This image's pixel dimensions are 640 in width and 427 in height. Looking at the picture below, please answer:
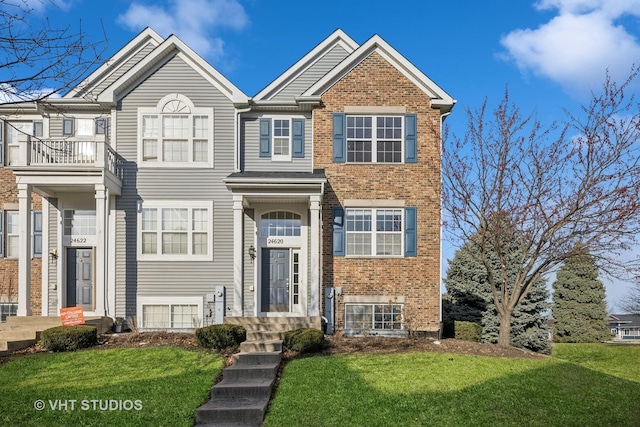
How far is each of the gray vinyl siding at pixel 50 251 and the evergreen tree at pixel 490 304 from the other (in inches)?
538

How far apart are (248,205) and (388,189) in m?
4.21

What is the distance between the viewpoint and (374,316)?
15367 mm

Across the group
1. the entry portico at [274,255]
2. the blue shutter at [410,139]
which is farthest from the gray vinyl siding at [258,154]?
the blue shutter at [410,139]

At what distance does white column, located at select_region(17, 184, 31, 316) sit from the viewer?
14.4m

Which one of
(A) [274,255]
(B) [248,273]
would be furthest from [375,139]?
(B) [248,273]

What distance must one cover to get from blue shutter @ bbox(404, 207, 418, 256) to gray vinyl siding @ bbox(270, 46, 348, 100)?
209 inches

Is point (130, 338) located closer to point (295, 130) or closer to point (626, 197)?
point (295, 130)

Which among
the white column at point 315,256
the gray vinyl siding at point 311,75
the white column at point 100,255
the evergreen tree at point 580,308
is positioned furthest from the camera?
the evergreen tree at point 580,308

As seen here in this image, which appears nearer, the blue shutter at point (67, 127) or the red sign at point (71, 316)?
the red sign at point (71, 316)

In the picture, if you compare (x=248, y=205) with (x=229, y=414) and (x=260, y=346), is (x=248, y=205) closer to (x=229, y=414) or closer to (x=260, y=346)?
(x=260, y=346)

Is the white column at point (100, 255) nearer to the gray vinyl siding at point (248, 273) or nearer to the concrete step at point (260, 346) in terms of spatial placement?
the gray vinyl siding at point (248, 273)

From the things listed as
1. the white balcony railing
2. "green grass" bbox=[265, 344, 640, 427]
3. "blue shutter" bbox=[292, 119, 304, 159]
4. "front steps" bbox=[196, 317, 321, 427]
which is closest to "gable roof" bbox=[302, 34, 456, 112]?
"blue shutter" bbox=[292, 119, 304, 159]

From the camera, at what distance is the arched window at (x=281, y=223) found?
15867 millimetres

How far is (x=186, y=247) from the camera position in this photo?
15562 millimetres
